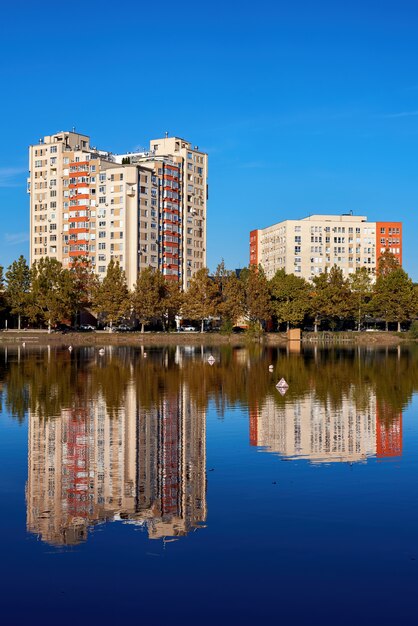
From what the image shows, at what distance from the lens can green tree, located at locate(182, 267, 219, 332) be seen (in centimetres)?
15525

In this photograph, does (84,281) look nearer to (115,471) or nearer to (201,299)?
(201,299)

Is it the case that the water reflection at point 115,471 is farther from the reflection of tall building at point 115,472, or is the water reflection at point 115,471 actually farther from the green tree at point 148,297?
the green tree at point 148,297

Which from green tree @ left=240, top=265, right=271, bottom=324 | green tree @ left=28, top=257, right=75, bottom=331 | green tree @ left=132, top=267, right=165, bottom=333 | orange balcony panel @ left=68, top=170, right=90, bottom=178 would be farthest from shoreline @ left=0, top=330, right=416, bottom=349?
orange balcony panel @ left=68, top=170, right=90, bottom=178

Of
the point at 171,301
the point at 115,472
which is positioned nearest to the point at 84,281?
the point at 171,301

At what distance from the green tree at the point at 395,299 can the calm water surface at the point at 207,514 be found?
133m

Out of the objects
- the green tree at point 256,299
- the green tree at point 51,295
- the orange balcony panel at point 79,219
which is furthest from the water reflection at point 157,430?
the orange balcony panel at point 79,219

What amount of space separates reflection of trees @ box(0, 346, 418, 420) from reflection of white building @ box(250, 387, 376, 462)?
61.5 inches

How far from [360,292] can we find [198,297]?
42320 mm

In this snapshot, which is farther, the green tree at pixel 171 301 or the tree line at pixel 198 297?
the green tree at pixel 171 301

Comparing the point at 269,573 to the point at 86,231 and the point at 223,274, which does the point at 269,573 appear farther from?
the point at 86,231

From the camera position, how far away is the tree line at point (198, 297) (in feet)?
481

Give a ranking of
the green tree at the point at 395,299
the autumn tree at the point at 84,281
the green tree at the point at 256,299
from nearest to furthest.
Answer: the autumn tree at the point at 84,281
the green tree at the point at 256,299
the green tree at the point at 395,299

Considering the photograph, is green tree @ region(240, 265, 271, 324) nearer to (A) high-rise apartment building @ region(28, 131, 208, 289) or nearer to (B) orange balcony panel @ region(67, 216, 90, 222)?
(A) high-rise apartment building @ region(28, 131, 208, 289)

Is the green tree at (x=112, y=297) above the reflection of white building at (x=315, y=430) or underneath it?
above
